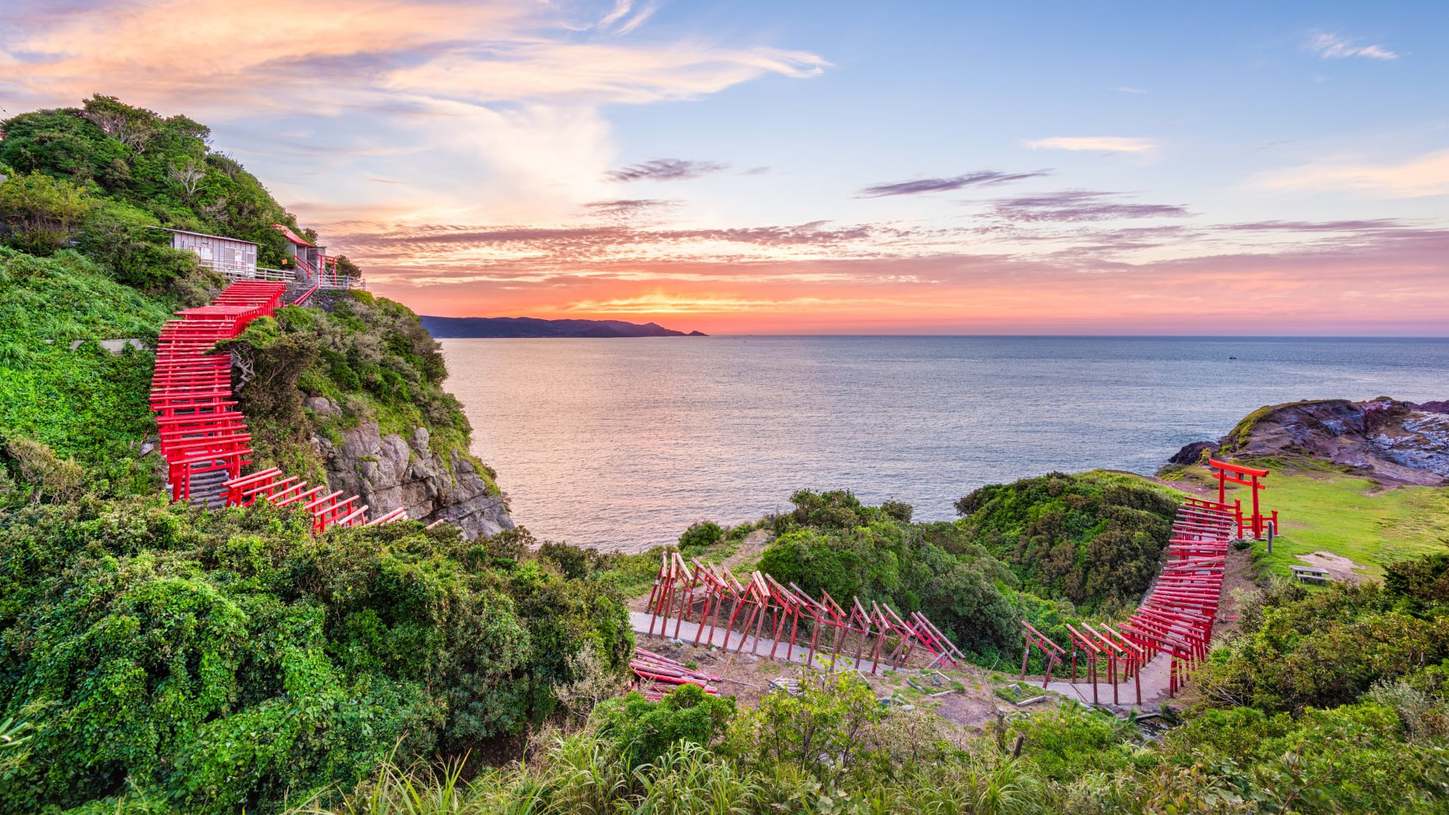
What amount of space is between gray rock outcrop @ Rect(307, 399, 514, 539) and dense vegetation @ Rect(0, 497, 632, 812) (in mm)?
10296

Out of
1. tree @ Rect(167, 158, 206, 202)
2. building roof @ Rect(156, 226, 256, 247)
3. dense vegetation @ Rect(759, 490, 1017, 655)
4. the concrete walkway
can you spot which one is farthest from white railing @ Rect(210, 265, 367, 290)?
dense vegetation @ Rect(759, 490, 1017, 655)

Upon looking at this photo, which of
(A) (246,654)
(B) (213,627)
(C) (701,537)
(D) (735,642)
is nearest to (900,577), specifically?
(D) (735,642)

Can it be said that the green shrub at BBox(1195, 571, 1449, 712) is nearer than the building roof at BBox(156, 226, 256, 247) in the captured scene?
Yes

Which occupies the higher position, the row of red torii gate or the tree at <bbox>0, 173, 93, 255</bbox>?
the tree at <bbox>0, 173, 93, 255</bbox>

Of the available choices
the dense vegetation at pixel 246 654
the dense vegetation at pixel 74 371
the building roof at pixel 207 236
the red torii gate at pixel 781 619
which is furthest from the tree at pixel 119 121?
the dense vegetation at pixel 246 654

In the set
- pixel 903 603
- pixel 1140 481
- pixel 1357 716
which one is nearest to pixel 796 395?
pixel 1140 481

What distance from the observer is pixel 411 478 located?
2931cm

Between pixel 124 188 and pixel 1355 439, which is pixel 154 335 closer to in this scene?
pixel 124 188

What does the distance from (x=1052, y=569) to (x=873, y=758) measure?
2595 centimetres

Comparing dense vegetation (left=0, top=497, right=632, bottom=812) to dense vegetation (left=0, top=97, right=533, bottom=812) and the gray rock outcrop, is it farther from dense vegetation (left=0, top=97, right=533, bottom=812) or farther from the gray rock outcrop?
the gray rock outcrop

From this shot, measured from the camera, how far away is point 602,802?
7.60 meters

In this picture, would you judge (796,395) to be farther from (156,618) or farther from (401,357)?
(156,618)

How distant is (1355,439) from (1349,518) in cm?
2882

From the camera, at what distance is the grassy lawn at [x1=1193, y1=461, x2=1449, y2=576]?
84.5ft
